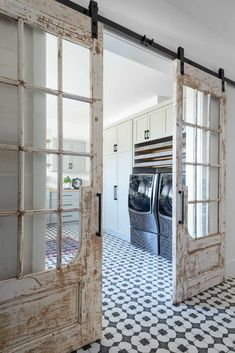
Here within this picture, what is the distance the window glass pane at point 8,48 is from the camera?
4.18 ft

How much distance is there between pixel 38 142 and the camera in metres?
1.41

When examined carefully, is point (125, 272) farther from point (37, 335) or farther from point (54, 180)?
point (54, 180)

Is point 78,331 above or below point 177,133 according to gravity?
below

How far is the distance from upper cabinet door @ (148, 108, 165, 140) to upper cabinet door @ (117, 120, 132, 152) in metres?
0.57

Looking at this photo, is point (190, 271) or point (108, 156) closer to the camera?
point (190, 271)

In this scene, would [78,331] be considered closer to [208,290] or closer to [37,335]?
[37,335]

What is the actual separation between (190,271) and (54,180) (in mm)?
1615

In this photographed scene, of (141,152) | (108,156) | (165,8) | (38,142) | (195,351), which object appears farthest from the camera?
(108,156)

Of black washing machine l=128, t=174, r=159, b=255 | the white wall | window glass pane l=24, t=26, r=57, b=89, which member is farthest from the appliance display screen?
window glass pane l=24, t=26, r=57, b=89

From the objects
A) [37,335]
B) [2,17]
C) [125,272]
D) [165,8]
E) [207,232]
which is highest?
[165,8]

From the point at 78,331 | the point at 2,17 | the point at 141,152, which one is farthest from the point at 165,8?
the point at 78,331

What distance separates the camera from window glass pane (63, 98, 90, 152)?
1495mm

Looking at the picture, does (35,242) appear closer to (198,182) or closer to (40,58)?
(40,58)

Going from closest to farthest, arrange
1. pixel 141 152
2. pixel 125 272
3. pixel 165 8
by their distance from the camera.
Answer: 1. pixel 165 8
2. pixel 125 272
3. pixel 141 152
